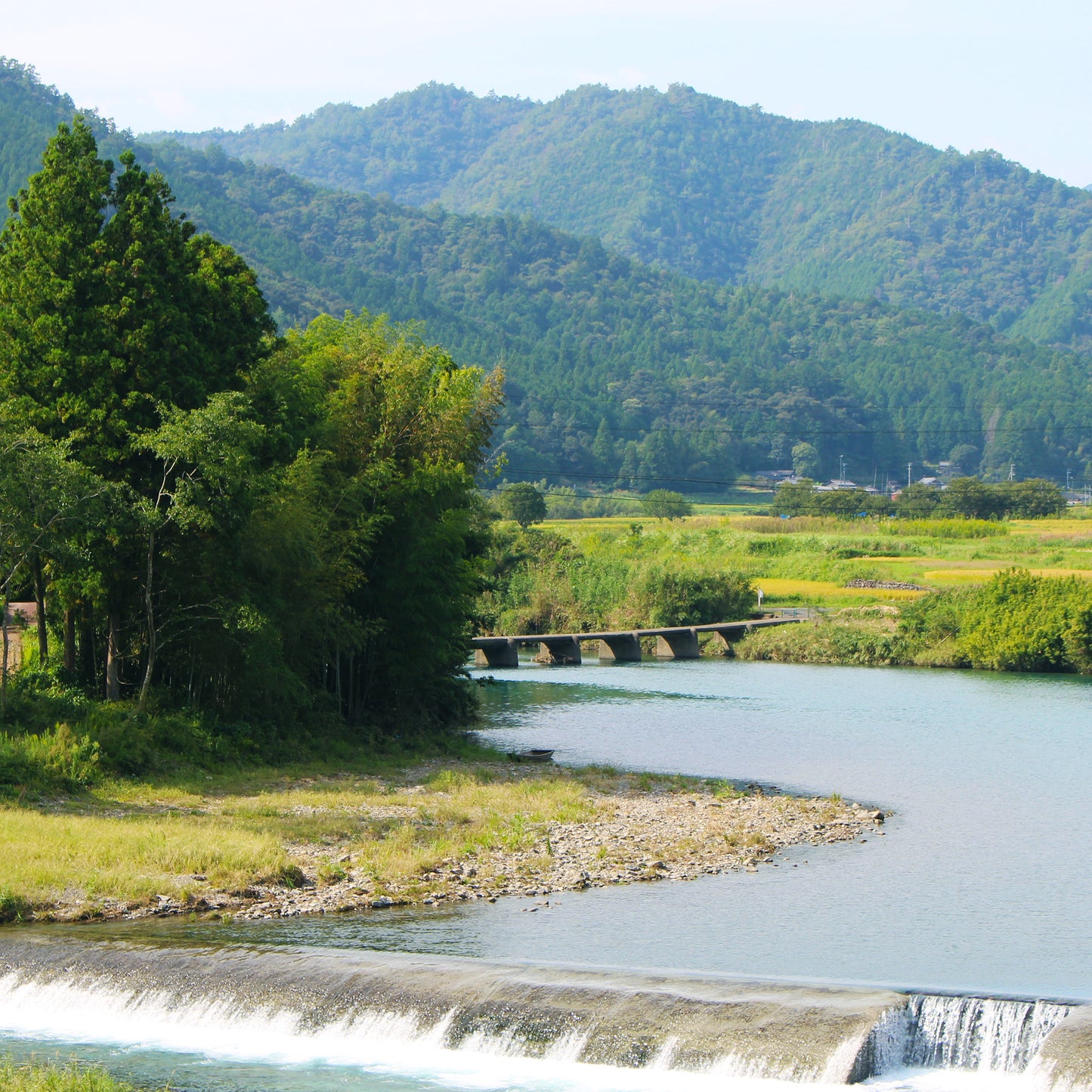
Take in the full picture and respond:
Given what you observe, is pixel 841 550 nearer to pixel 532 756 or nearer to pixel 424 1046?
pixel 532 756

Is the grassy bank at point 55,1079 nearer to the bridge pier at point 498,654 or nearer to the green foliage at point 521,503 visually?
the bridge pier at point 498,654

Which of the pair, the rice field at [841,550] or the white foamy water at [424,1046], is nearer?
the white foamy water at [424,1046]

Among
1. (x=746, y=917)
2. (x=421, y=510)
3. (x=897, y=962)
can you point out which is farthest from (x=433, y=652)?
(x=897, y=962)

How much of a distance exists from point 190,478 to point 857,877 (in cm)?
1456

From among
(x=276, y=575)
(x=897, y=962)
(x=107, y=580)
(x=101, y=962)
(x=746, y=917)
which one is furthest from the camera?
(x=276, y=575)

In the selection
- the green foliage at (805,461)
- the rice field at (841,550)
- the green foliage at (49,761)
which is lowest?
the green foliage at (49,761)

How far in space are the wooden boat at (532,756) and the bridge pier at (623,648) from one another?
37.2 meters

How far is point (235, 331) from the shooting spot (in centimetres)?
3131

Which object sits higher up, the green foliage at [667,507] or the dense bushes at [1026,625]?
the green foliage at [667,507]

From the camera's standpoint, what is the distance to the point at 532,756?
3481 centimetres

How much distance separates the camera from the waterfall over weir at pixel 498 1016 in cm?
1518

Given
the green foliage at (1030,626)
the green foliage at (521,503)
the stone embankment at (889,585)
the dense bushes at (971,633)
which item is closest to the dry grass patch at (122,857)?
the green foliage at (1030,626)

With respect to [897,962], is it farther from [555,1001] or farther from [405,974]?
[405,974]

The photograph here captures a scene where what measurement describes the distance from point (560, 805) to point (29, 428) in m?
12.5
